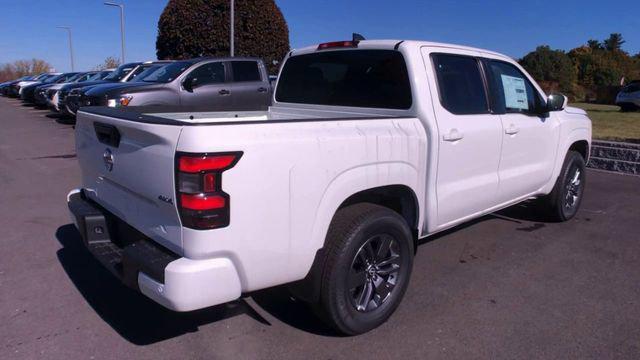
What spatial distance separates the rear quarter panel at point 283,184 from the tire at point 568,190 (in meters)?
3.21

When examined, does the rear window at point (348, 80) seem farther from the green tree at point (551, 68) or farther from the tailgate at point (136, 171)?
the green tree at point (551, 68)

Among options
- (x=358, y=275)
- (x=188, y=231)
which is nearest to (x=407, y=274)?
(x=358, y=275)

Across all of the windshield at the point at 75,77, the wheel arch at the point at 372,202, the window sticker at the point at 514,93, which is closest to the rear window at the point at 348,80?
the wheel arch at the point at 372,202

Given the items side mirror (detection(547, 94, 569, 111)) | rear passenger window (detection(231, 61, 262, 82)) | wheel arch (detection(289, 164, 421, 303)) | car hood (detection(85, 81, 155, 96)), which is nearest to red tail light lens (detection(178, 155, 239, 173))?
wheel arch (detection(289, 164, 421, 303))

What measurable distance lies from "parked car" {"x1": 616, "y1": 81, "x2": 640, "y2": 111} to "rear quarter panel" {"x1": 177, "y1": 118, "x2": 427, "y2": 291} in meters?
24.1

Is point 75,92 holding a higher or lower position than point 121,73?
lower

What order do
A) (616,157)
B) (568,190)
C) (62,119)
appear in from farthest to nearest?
(62,119) → (616,157) → (568,190)

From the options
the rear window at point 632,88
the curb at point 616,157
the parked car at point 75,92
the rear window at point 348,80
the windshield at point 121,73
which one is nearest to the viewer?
the rear window at point 348,80

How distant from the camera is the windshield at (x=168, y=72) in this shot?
10.8 m

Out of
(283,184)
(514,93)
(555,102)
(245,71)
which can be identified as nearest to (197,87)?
(245,71)

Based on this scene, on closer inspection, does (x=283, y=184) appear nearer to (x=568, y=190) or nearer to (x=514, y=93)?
(x=514, y=93)

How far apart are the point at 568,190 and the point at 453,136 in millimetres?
2821

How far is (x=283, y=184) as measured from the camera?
108 inches

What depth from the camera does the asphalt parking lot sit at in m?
3.20
